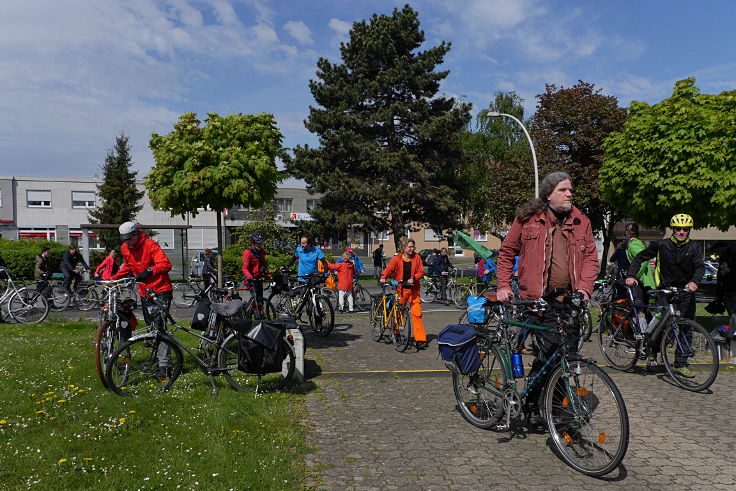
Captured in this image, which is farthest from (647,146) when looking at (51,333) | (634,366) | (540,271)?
(51,333)

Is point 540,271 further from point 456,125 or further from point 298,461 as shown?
point 456,125

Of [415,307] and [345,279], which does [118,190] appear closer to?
[345,279]

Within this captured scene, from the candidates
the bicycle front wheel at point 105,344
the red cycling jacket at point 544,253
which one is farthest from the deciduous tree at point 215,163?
the red cycling jacket at point 544,253

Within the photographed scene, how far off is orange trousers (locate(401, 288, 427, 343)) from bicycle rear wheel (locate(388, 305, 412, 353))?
10 centimetres

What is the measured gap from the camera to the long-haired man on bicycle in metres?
4.34

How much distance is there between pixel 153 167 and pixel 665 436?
8.72 meters

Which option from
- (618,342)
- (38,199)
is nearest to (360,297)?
(618,342)

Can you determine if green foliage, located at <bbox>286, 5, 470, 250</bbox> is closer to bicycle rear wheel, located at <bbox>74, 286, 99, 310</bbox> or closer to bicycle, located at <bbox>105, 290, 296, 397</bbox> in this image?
bicycle rear wheel, located at <bbox>74, 286, 99, 310</bbox>

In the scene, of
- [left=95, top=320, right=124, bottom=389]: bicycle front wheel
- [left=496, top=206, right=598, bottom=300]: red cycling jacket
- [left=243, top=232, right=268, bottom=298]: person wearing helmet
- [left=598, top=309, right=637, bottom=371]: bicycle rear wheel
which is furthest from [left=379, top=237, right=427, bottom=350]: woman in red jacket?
[left=496, top=206, right=598, bottom=300]: red cycling jacket

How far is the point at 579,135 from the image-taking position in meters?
30.0

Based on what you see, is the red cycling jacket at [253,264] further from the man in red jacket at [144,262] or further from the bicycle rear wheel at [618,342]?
the bicycle rear wheel at [618,342]

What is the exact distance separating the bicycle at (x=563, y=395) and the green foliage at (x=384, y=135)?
2325cm

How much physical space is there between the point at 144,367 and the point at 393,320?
164 inches

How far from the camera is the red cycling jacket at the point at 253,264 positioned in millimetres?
9283
